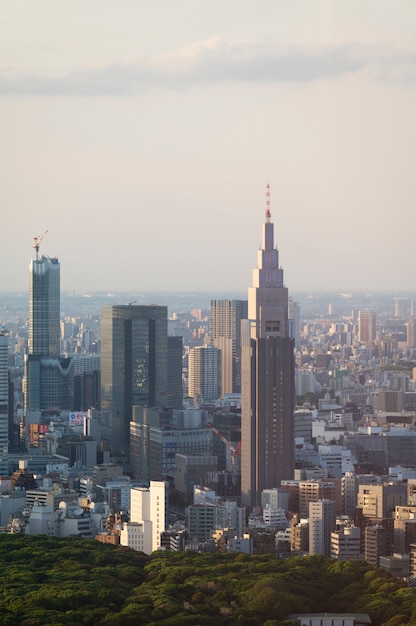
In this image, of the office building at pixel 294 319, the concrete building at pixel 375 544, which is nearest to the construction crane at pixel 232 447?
the office building at pixel 294 319

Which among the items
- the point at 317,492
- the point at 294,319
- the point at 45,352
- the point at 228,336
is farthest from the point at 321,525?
the point at 45,352

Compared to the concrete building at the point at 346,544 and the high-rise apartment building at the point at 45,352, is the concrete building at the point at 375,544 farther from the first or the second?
the high-rise apartment building at the point at 45,352

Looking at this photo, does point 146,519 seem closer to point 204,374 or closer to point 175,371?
point 175,371

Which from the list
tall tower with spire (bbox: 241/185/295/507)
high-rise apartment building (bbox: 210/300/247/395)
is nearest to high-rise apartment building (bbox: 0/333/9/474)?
high-rise apartment building (bbox: 210/300/247/395)

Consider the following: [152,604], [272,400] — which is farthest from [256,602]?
[272,400]

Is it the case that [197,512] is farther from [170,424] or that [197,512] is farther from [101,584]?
[170,424]

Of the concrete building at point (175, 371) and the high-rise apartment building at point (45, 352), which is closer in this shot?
the concrete building at point (175, 371)
